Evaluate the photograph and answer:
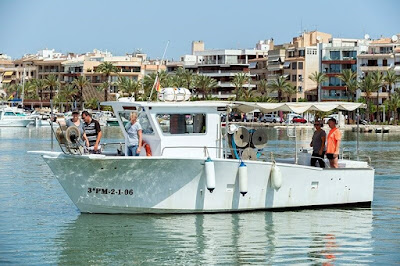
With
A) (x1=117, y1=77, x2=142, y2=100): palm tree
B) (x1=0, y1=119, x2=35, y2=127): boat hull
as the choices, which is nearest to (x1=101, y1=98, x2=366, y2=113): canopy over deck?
(x1=0, y1=119, x2=35, y2=127): boat hull

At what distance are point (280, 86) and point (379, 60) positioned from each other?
15387 mm

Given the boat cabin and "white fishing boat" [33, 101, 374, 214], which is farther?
the boat cabin

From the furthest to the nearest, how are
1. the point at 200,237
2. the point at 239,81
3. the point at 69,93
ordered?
1. the point at 69,93
2. the point at 239,81
3. the point at 200,237

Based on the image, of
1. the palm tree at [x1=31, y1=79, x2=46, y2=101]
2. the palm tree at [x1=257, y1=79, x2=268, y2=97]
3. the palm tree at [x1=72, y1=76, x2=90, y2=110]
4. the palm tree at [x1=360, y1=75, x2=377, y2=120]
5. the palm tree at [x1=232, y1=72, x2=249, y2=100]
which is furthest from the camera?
the palm tree at [x1=31, y1=79, x2=46, y2=101]

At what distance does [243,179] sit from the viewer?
20422 mm

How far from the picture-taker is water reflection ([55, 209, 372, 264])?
1708cm

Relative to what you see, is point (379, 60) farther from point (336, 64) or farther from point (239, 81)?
point (239, 81)

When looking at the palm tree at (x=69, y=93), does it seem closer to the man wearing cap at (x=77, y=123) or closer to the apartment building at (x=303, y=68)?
the apartment building at (x=303, y=68)

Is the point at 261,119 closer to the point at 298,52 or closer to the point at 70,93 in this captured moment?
the point at 298,52

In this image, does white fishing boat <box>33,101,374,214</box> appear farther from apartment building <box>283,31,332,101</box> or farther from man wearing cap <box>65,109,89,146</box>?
apartment building <box>283,31,332,101</box>

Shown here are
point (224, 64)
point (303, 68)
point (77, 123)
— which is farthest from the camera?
point (224, 64)

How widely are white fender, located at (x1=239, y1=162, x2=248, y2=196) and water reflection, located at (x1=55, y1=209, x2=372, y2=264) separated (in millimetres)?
706

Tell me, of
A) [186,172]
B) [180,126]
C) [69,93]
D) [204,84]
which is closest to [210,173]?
[186,172]

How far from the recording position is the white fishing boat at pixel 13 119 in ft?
377
